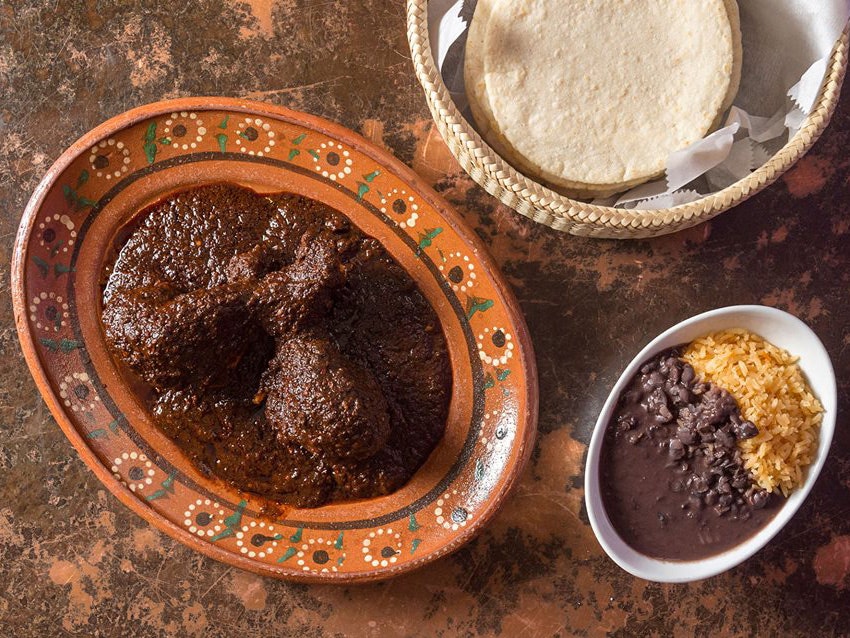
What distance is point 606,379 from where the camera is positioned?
2748mm

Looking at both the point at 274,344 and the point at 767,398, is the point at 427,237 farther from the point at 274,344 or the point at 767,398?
the point at 767,398

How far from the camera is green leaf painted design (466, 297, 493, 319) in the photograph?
256 cm

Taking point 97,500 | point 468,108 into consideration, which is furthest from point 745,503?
point 97,500

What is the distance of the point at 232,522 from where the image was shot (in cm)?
261

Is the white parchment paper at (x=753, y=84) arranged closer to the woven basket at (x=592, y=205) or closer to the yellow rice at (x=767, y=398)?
the woven basket at (x=592, y=205)

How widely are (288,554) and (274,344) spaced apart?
0.76 meters

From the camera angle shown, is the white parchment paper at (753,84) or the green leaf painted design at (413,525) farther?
the green leaf painted design at (413,525)

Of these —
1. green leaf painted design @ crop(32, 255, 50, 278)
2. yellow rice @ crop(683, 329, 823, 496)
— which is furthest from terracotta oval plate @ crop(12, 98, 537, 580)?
yellow rice @ crop(683, 329, 823, 496)

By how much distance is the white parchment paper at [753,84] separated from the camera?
227cm

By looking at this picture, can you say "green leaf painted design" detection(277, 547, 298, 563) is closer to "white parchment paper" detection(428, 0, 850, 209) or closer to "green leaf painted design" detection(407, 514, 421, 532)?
"green leaf painted design" detection(407, 514, 421, 532)

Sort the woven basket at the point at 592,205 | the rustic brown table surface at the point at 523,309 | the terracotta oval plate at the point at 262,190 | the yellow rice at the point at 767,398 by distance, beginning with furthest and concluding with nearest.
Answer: the rustic brown table surface at the point at 523,309 < the terracotta oval plate at the point at 262,190 < the yellow rice at the point at 767,398 < the woven basket at the point at 592,205

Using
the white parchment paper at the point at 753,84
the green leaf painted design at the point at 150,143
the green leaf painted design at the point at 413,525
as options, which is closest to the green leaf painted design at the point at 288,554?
the green leaf painted design at the point at 413,525

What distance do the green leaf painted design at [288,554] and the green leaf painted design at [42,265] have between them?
131 centimetres

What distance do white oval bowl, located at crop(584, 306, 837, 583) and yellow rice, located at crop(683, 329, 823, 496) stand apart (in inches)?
1.5
